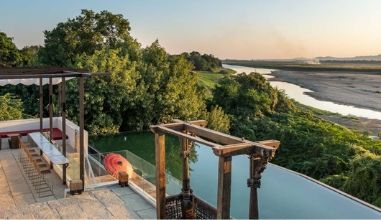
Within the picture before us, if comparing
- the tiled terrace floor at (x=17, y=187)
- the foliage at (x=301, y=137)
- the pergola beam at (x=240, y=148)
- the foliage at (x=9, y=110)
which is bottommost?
the foliage at (x=301, y=137)

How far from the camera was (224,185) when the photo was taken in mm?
5125

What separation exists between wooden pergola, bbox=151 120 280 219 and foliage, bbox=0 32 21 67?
110 ft

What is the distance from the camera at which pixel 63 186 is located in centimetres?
961

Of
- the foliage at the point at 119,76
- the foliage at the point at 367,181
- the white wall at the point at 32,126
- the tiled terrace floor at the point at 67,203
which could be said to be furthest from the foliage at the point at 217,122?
the tiled terrace floor at the point at 67,203

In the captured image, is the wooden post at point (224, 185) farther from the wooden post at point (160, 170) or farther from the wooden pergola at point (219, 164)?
the wooden post at point (160, 170)

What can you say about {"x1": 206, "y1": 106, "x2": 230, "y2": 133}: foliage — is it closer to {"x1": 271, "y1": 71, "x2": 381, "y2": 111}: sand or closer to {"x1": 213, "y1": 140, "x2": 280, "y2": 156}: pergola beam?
{"x1": 213, "y1": 140, "x2": 280, "y2": 156}: pergola beam

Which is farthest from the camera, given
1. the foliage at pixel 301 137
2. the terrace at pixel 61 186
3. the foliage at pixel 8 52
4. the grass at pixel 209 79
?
the grass at pixel 209 79

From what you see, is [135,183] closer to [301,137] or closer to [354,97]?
[301,137]

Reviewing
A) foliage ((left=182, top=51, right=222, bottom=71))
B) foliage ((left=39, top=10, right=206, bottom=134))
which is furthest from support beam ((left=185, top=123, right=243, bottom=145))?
foliage ((left=182, top=51, right=222, bottom=71))

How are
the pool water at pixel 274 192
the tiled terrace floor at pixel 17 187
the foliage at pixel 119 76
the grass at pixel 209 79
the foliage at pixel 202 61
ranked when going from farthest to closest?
the foliage at pixel 202 61
the grass at pixel 209 79
the foliage at pixel 119 76
the pool water at pixel 274 192
the tiled terrace floor at pixel 17 187

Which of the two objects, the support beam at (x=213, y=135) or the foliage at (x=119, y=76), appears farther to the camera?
the foliage at (x=119, y=76)

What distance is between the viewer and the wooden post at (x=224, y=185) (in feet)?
16.7

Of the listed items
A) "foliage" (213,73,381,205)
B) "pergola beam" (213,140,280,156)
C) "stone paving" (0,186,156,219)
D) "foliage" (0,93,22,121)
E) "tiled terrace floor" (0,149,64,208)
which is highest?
"pergola beam" (213,140,280,156)

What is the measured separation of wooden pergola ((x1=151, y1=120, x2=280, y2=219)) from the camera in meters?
5.08
